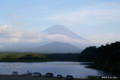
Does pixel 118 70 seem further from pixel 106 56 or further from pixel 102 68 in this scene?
pixel 106 56

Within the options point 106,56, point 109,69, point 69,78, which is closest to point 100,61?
point 106,56

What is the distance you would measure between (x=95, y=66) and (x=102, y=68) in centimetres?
1003

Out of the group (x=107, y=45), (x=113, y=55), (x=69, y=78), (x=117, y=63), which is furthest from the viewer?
(x=107, y=45)

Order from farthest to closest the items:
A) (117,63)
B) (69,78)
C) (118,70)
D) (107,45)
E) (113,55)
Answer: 1. (107,45)
2. (113,55)
3. (117,63)
4. (118,70)
5. (69,78)

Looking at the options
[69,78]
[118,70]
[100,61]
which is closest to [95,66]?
[100,61]

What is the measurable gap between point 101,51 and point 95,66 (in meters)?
15.8

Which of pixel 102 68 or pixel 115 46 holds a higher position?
pixel 115 46

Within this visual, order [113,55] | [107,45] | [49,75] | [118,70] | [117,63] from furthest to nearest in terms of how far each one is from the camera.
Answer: [107,45] < [113,55] < [117,63] < [118,70] < [49,75]

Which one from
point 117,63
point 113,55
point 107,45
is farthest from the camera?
point 107,45

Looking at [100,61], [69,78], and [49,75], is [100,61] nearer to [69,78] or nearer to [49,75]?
[49,75]

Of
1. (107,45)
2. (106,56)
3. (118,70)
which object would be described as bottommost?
(118,70)

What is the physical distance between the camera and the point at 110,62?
318ft

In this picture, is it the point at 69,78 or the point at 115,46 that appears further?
the point at 115,46

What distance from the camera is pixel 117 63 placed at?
9150 cm
